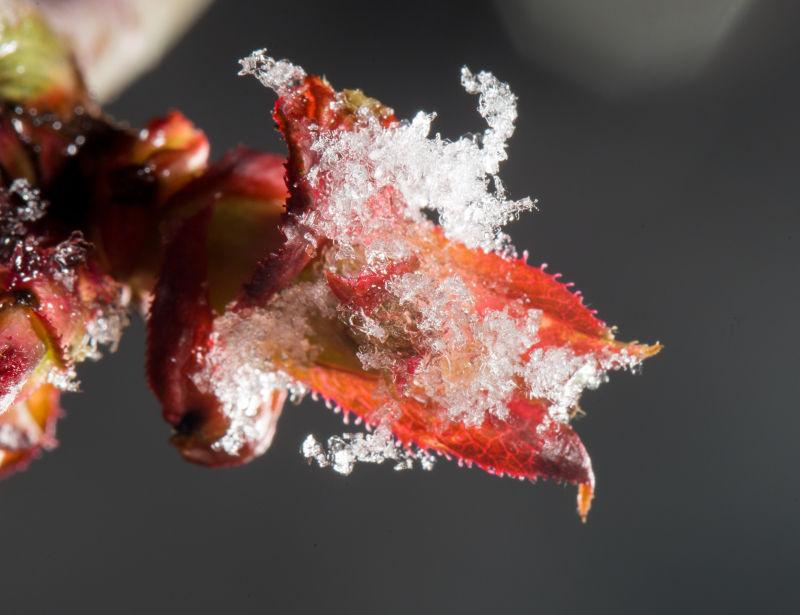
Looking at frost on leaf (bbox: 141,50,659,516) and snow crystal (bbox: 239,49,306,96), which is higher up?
snow crystal (bbox: 239,49,306,96)

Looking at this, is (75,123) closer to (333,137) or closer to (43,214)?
(43,214)

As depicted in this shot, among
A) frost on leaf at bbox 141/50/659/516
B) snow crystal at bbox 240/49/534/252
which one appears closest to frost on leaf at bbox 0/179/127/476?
frost on leaf at bbox 141/50/659/516

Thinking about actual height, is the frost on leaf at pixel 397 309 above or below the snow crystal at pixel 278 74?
below

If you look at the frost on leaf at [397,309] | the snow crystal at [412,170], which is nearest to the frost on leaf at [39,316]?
the frost on leaf at [397,309]

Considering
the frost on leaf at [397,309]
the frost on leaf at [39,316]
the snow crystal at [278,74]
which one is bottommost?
the frost on leaf at [39,316]

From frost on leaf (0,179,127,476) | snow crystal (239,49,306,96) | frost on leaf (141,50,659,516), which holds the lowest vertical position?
frost on leaf (0,179,127,476)

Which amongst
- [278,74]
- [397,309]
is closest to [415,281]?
[397,309]

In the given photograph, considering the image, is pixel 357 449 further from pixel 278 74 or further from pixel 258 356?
pixel 278 74

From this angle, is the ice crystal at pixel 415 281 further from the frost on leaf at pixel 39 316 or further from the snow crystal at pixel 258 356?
the frost on leaf at pixel 39 316

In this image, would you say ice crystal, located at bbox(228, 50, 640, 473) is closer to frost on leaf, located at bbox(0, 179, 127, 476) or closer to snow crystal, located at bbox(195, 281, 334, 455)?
snow crystal, located at bbox(195, 281, 334, 455)

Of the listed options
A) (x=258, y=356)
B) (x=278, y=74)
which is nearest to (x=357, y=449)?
(x=258, y=356)

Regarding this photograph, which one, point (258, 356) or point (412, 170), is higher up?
point (412, 170)
